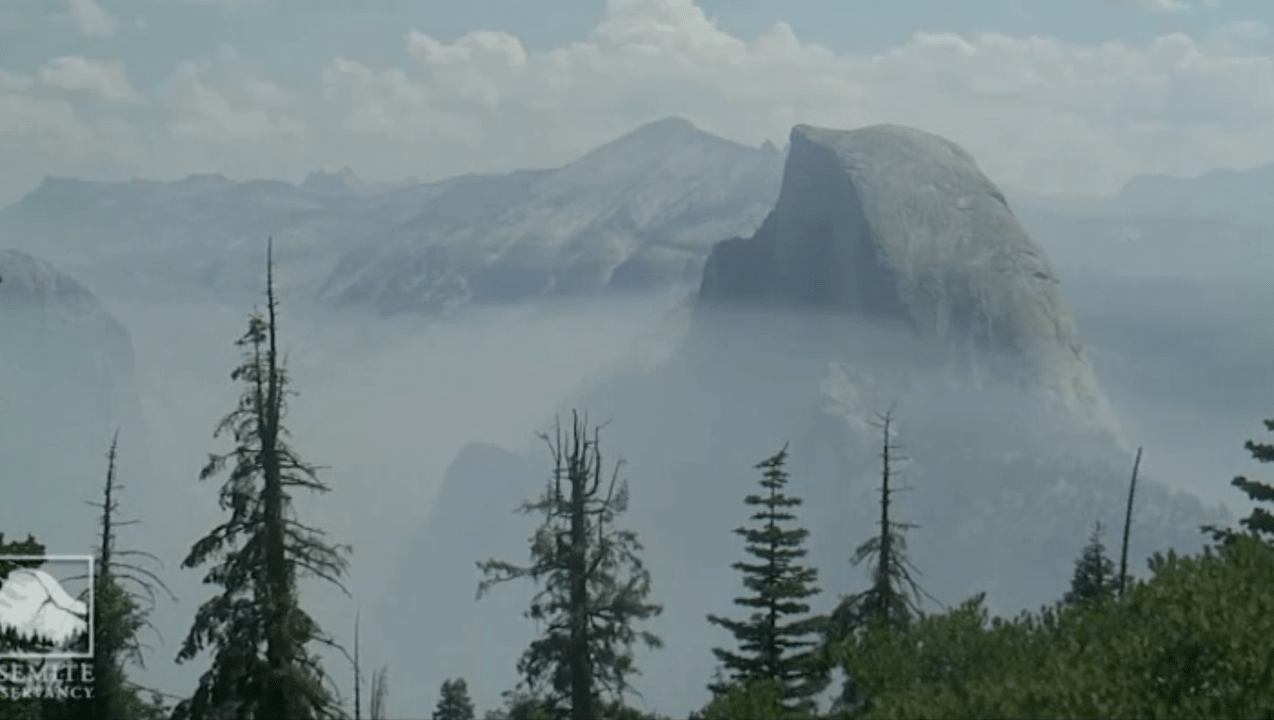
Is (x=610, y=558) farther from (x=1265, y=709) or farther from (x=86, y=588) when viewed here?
(x=1265, y=709)

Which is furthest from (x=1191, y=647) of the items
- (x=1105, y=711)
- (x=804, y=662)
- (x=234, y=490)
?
(x=804, y=662)

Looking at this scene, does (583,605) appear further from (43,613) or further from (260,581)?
(43,613)

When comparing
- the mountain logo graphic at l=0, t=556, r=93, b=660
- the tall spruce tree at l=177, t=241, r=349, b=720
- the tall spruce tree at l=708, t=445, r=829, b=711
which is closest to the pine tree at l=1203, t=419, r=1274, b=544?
the tall spruce tree at l=708, t=445, r=829, b=711

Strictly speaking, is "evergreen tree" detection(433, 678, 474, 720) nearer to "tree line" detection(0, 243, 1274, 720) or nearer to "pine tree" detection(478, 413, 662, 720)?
"tree line" detection(0, 243, 1274, 720)

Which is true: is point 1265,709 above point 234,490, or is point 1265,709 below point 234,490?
below

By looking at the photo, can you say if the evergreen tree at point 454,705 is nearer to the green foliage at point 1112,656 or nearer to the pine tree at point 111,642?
the pine tree at point 111,642
